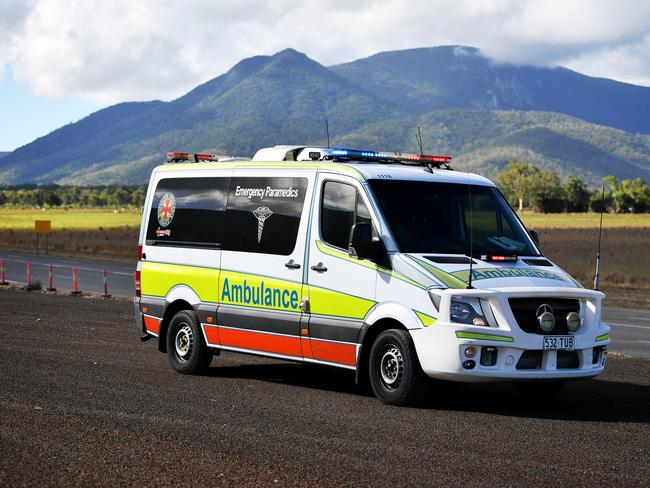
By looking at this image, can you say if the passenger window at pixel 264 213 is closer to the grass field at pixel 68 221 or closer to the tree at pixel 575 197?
the grass field at pixel 68 221

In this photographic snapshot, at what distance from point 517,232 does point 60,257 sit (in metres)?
41.2

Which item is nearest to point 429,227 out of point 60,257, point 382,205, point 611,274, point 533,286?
point 382,205

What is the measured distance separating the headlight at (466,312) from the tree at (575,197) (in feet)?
523

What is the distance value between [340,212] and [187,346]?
9.68ft

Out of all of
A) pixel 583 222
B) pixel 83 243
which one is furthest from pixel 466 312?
pixel 583 222

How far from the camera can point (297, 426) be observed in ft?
31.9

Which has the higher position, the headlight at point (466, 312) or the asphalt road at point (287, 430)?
the headlight at point (466, 312)

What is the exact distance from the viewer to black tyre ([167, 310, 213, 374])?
13.3 meters

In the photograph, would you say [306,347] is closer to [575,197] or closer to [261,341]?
[261,341]

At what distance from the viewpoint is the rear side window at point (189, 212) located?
43.7ft

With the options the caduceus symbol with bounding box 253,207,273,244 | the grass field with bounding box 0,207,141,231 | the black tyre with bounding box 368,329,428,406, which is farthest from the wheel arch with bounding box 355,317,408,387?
the grass field with bounding box 0,207,141,231

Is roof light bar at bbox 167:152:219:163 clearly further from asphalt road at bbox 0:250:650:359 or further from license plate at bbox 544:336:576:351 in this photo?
asphalt road at bbox 0:250:650:359

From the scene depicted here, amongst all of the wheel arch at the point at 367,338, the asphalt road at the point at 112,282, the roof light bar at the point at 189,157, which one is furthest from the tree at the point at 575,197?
the wheel arch at the point at 367,338

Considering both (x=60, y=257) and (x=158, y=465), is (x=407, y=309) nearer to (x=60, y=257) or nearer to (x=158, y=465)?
(x=158, y=465)
